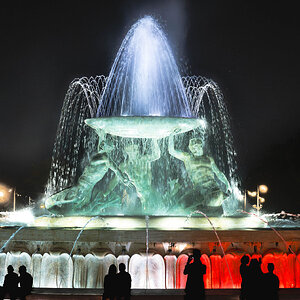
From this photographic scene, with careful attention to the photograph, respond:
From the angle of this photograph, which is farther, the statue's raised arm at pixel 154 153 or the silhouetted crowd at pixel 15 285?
the statue's raised arm at pixel 154 153

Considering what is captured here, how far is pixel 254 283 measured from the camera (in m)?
6.97

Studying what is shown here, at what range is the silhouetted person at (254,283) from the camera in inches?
271

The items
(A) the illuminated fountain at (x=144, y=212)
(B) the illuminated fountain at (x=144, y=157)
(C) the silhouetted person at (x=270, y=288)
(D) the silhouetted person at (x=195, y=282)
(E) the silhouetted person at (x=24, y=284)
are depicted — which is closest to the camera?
(C) the silhouetted person at (x=270, y=288)

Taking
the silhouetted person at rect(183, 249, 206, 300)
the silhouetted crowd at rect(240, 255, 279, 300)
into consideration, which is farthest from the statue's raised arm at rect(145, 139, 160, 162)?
the silhouetted person at rect(183, 249, 206, 300)

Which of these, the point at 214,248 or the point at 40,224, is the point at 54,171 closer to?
the point at 40,224

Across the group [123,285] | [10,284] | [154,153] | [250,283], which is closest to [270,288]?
[250,283]

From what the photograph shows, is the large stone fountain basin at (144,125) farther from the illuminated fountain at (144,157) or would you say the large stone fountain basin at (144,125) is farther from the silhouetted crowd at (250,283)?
the silhouetted crowd at (250,283)

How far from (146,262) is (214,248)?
125 centimetres

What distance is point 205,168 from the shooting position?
41.8 feet

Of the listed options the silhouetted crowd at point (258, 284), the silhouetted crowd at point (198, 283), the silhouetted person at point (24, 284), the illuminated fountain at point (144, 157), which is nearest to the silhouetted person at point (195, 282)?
the silhouetted crowd at point (198, 283)

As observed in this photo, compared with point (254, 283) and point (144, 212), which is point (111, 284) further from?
point (144, 212)

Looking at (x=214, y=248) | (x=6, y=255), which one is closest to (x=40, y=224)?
(x=6, y=255)

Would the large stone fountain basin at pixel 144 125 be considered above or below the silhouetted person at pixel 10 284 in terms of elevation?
above

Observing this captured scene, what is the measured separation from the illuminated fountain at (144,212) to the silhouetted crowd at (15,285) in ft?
5.94
